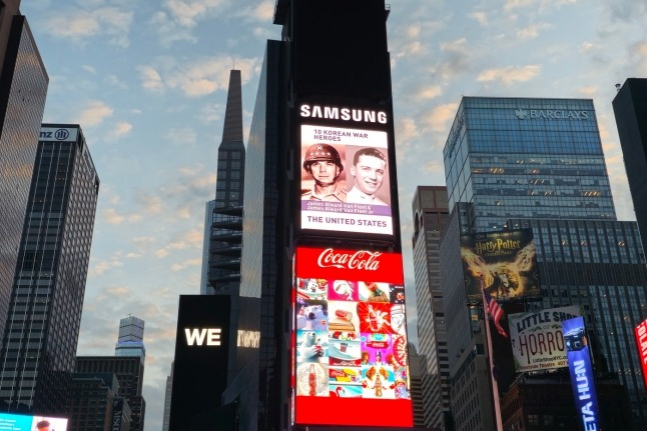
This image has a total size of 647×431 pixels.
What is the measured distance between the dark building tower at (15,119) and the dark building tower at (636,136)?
93.5 metres

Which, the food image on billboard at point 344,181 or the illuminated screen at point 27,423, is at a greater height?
the food image on billboard at point 344,181

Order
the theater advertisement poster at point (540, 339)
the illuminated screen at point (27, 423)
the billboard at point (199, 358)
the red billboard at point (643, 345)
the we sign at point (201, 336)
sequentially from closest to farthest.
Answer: the red billboard at point (643, 345) → the illuminated screen at point (27, 423) → the billboard at point (199, 358) → the we sign at point (201, 336) → the theater advertisement poster at point (540, 339)

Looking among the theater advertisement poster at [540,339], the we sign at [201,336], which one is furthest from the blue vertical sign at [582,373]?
the we sign at [201,336]

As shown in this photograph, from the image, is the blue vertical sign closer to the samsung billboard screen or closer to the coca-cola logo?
the samsung billboard screen

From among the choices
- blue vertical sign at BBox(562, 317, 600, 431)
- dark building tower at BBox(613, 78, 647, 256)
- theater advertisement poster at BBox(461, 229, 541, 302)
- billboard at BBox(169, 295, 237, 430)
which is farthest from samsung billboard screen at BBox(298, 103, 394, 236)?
theater advertisement poster at BBox(461, 229, 541, 302)

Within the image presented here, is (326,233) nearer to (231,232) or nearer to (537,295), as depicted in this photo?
(537,295)

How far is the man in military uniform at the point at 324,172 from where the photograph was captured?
1875 inches

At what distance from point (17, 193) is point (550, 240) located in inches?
4935

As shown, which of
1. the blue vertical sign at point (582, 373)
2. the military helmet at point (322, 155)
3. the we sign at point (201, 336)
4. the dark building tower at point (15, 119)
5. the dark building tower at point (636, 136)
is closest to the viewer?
the military helmet at point (322, 155)

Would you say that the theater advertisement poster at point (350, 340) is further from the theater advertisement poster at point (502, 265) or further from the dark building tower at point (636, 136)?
the theater advertisement poster at point (502, 265)

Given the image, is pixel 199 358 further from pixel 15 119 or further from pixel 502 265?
pixel 15 119

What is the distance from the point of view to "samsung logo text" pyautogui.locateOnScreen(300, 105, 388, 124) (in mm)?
50719

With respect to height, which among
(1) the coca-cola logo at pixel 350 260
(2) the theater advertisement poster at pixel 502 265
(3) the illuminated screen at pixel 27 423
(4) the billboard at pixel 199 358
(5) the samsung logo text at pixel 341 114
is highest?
(2) the theater advertisement poster at pixel 502 265

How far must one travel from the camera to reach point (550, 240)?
186m
